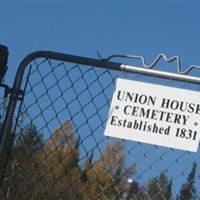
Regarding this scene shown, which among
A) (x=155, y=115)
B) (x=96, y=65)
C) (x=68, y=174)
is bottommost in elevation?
(x=68, y=174)

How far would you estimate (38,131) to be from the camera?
215 cm

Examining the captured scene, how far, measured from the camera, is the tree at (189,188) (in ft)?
6.30

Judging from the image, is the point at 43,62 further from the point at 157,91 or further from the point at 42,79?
the point at 157,91

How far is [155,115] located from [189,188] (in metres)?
0.28

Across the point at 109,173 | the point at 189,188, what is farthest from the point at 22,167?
the point at 189,188

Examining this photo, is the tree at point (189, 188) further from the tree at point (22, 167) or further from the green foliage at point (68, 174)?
the tree at point (22, 167)

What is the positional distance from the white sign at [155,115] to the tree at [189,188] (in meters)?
0.08

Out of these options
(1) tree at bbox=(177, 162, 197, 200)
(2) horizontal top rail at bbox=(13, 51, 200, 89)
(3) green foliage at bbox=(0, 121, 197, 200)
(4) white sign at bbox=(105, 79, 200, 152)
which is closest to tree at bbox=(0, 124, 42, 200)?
(3) green foliage at bbox=(0, 121, 197, 200)

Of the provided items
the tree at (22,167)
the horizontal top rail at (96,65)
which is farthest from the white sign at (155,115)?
the tree at (22,167)

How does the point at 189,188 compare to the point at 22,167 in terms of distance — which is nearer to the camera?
the point at 189,188

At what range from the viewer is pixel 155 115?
201 cm

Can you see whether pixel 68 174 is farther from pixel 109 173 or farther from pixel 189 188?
pixel 189 188

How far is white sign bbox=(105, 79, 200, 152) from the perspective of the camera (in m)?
1.96

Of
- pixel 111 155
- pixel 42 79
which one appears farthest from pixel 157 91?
pixel 42 79
